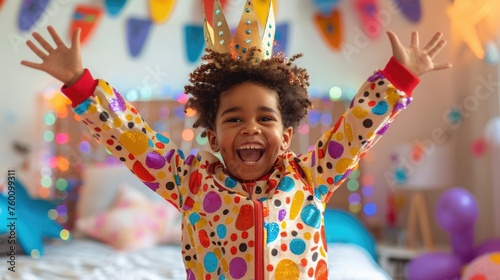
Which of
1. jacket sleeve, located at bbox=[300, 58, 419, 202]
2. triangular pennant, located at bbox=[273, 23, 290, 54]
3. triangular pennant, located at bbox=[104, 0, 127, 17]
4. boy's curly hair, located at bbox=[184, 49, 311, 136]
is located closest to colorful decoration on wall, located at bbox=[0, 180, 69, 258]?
triangular pennant, located at bbox=[104, 0, 127, 17]

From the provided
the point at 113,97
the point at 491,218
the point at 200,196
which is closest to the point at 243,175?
the point at 200,196

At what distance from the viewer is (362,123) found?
112 cm

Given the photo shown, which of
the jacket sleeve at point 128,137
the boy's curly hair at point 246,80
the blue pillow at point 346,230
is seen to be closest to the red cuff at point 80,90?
the jacket sleeve at point 128,137

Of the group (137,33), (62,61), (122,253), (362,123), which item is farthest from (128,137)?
(137,33)

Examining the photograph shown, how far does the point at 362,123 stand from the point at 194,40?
2.10 m

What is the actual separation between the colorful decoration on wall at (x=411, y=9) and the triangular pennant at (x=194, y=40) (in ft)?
3.71

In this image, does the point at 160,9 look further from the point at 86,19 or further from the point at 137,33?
the point at 86,19

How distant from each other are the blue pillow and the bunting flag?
1429 millimetres

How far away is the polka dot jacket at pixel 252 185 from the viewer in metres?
1.11

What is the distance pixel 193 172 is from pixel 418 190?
234cm

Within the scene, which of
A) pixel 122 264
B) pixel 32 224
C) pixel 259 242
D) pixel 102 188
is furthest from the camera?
pixel 102 188

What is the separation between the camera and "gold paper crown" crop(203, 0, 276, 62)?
1291 millimetres

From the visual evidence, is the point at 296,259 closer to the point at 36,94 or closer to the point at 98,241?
the point at 98,241

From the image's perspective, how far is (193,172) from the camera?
47.8 inches
